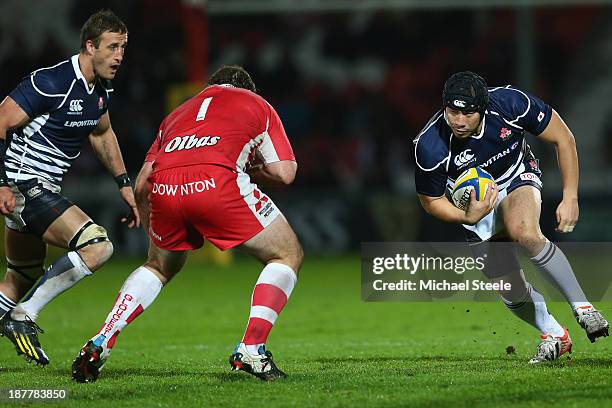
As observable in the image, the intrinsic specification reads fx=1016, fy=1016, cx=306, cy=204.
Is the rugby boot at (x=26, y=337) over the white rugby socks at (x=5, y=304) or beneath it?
beneath

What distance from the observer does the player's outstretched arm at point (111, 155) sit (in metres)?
7.30

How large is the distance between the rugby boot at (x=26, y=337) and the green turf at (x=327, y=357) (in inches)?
4.1

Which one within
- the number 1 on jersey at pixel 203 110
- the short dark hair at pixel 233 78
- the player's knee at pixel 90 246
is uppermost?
the short dark hair at pixel 233 78

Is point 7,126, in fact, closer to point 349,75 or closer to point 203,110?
point 203,110

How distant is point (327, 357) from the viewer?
7.23m

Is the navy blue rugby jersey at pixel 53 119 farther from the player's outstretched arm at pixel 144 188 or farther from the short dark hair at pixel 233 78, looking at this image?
the short dark hair at pixel 233 78

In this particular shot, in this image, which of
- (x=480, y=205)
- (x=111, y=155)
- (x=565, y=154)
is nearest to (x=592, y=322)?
(x=480, y=205)

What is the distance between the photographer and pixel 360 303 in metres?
11.7

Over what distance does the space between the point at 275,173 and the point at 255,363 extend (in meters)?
1.11

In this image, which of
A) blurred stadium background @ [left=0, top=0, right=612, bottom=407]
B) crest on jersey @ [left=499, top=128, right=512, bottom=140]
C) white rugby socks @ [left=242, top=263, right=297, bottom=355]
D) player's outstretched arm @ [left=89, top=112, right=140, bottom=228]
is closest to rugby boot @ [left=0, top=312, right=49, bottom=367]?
blurred stadium background @ [left=0, top=0, right=612, bottom=407]

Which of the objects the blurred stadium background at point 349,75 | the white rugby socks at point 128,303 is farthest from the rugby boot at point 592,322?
the blurred stadium background at point 349,75

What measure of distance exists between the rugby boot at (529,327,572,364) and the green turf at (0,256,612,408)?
109 millimetres

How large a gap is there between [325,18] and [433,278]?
17902 mm

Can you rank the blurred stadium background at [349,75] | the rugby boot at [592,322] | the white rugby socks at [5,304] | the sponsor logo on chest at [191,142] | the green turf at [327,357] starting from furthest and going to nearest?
the blurred stadium background at [349,75], the white rugby socks at [5,304], the rugby boot at [592,322], the sponsor logo on chest at [191,142], the green turf at [327,357]
